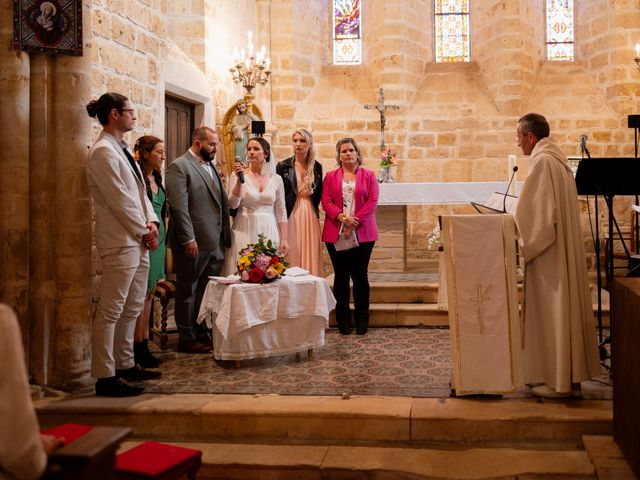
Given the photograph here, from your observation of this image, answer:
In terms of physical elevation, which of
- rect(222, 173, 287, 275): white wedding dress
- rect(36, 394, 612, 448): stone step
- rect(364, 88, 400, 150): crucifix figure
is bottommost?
rect(36, 394, 612, 448): stone step

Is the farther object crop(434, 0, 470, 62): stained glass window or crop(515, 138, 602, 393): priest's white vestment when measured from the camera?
crop(434, 0, 470, 62): stained glass window

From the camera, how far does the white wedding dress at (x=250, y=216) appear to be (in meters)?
5.54

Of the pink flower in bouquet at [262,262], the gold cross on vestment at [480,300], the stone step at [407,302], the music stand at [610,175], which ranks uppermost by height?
the music stand at [610,175]

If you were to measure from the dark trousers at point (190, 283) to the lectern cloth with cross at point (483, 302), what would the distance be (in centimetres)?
212

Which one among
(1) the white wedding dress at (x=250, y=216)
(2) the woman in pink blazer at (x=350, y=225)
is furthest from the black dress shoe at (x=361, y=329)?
(1) the white wedding dress at (x=250, y=216)

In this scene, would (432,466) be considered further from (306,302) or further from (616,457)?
(306,302)

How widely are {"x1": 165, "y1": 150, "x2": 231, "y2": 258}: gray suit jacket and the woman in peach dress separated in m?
0.65

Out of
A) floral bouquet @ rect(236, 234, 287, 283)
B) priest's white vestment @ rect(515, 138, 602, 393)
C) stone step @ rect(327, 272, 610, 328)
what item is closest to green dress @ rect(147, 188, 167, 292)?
floral bouquet @ rect(236, 234, 287, 283)

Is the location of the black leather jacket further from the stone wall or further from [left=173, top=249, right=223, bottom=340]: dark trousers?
the stone wall

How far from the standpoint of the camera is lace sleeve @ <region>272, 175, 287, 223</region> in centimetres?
570

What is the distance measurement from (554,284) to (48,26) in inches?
133

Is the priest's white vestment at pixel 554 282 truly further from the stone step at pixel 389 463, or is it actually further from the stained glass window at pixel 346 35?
the stained glass window at pixel 346 35

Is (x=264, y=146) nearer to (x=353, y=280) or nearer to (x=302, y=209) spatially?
(x=302, y=209)

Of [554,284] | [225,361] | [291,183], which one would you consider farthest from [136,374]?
[554,284]
